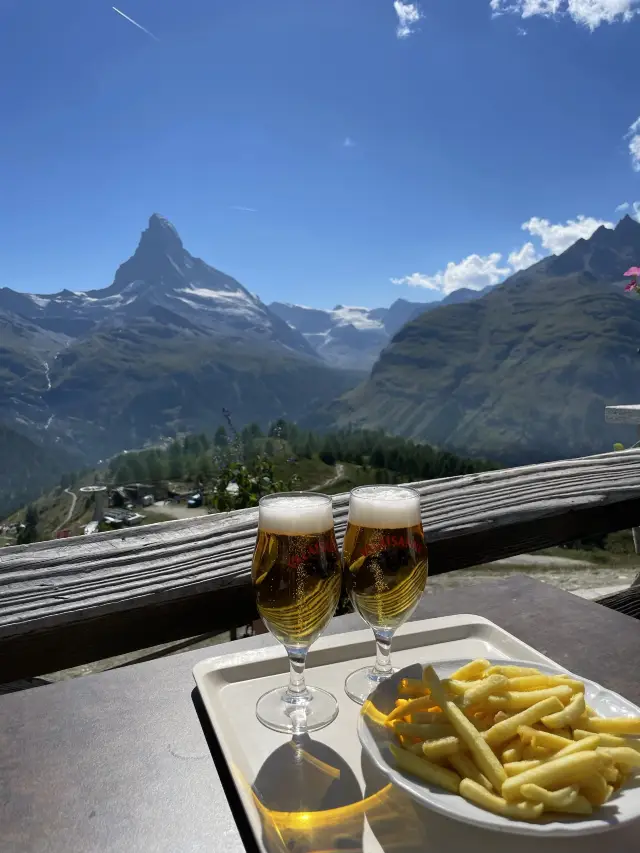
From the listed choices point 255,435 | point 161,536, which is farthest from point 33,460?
point 161,536

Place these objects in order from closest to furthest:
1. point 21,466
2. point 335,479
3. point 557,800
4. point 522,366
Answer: point 557,800, point 335,479, point 21,466, point 522,366

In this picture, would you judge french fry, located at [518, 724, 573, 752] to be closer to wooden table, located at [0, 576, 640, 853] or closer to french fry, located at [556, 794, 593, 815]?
french fry, located at [556, 794, 593, 815]

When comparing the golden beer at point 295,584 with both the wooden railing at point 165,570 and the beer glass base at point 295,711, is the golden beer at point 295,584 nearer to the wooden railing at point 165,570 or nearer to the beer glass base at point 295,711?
the beer glass base at point 295,711

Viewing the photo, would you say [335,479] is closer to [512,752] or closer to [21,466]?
[512,752]


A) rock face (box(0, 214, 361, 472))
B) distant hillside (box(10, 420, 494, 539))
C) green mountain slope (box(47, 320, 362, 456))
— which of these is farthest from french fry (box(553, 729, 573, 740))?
green mountain slope (box(47, 320, 362, 456))

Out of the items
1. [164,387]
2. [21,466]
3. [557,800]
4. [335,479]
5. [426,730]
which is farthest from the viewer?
[164,387]

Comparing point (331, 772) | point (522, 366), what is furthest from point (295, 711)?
point (522, 366)
